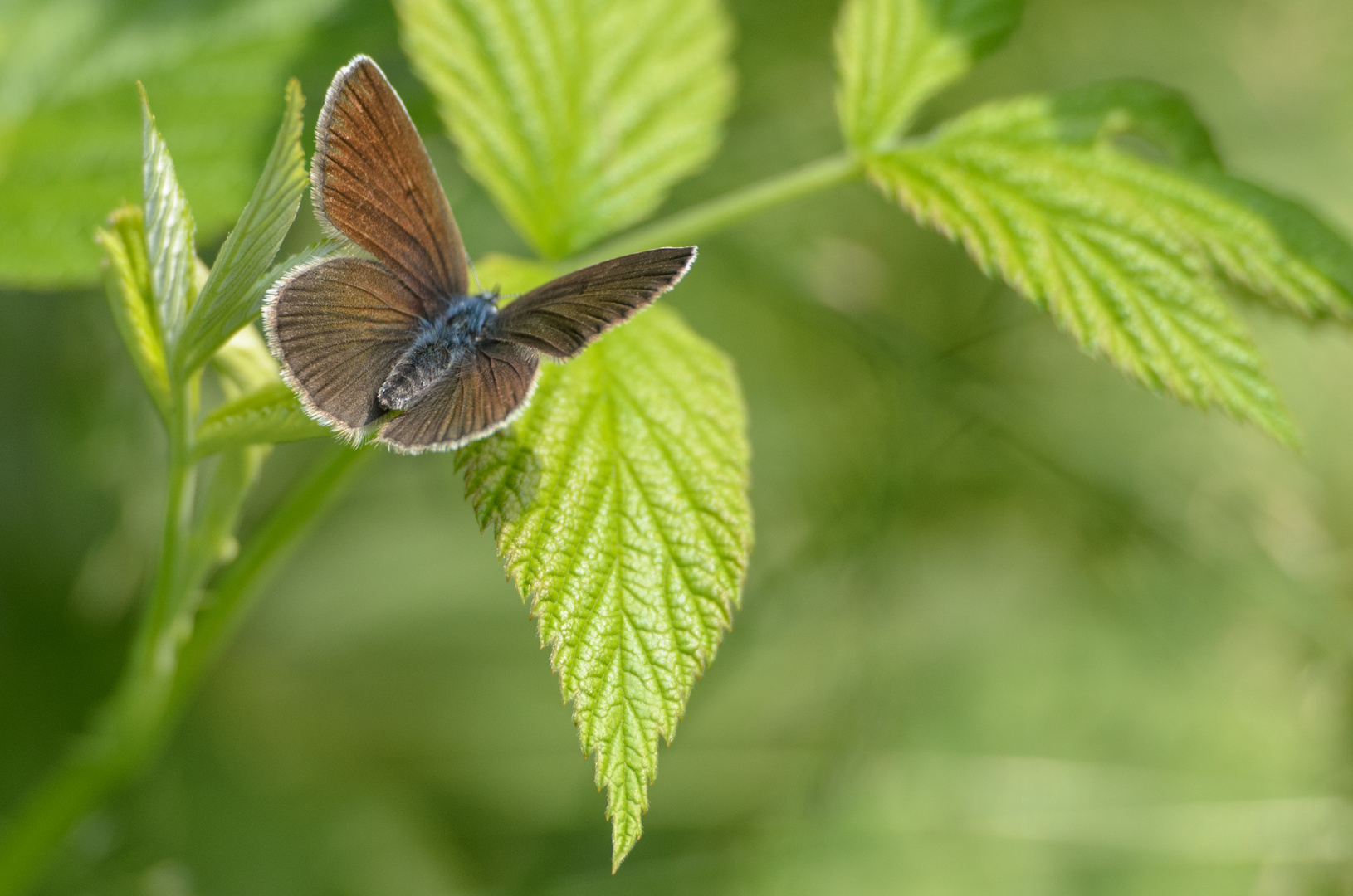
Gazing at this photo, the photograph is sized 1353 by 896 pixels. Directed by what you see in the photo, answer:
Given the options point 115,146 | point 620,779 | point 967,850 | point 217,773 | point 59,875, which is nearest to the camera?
point 620,779

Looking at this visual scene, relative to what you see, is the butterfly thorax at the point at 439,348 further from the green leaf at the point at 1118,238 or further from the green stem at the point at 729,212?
the green leaf at the point at 1118,238

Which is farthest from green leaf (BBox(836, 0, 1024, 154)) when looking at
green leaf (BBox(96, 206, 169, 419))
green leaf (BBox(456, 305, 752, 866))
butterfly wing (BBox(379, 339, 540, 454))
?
green leaf (BBox(96, 206, 169, 419))

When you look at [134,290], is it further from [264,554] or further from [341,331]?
[264,554]

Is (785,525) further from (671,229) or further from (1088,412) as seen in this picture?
(671,229)

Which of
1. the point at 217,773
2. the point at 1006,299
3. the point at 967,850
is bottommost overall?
the point at 967,850

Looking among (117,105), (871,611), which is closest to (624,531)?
(117,105)

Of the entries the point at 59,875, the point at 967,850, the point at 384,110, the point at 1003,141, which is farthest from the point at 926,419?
the point at 59,875

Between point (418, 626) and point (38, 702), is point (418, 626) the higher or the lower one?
the lower one
